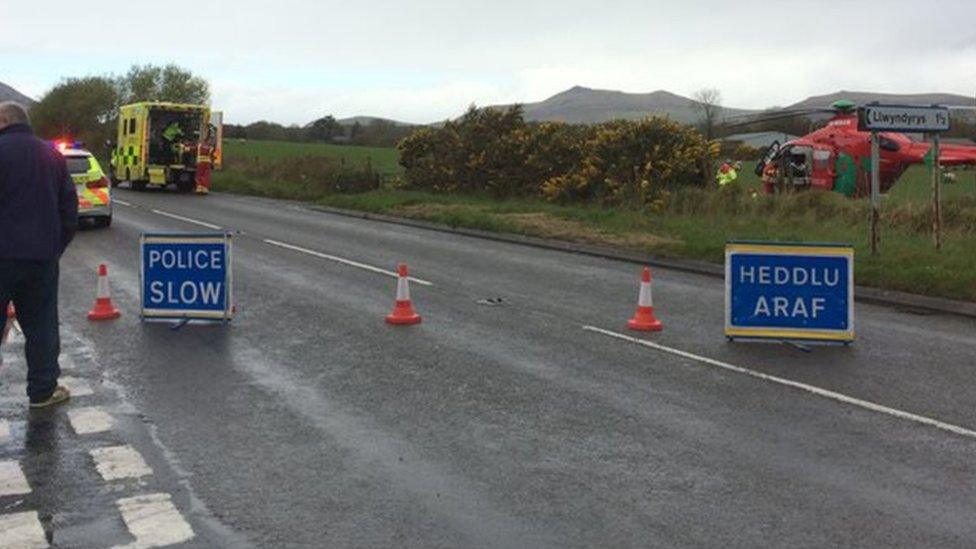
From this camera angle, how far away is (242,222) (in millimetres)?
21688

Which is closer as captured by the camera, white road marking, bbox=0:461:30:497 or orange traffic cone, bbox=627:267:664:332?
white road marking, bbox=0:461:30:497

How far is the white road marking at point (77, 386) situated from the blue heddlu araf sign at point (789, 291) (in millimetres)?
5685

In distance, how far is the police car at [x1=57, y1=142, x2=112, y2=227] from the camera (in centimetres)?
1941

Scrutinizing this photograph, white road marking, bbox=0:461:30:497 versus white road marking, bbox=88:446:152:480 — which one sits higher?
white road marking, bbox=88:446:152:480

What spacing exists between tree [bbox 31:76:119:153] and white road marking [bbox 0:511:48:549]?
7802cm

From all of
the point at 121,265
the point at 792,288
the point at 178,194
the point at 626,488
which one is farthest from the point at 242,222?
the point at 626,488

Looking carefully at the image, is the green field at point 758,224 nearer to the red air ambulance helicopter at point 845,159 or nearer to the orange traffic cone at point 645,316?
the red air ambulance helicopter at point 845,159

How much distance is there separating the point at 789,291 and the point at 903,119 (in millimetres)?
5717

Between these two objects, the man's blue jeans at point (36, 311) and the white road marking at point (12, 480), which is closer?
the white road marking at point (12, 480)

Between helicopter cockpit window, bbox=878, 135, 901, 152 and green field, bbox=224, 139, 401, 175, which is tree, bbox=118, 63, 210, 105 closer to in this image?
green field, bbox=224, 139, 401, 175

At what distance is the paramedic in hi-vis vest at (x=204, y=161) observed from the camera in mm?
33094

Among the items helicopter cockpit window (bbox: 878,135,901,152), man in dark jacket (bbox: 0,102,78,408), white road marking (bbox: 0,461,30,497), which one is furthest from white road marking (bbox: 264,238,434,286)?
helicopter cockpit window (bbox: 878,135,901,152)

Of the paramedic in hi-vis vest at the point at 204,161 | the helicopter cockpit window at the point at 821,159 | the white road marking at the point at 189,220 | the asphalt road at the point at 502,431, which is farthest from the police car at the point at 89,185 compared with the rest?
the helicopter cockpit window at the point at 821,159

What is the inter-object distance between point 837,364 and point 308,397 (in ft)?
14.8
